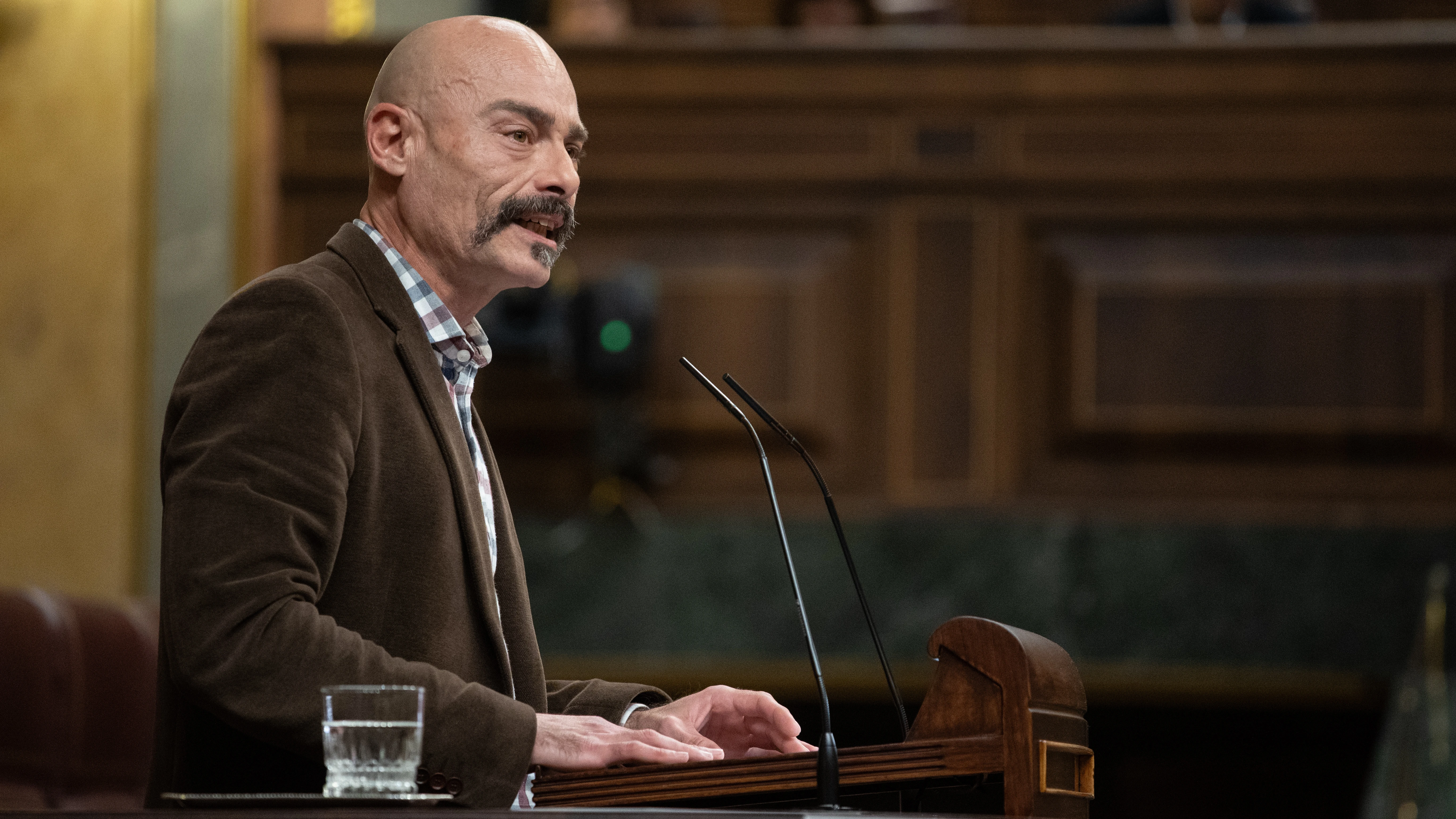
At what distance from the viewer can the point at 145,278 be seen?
464cm

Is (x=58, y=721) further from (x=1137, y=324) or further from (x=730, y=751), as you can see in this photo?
(x=1137, y=324)

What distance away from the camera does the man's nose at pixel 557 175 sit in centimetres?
180

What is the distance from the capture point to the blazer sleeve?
1.40 metres

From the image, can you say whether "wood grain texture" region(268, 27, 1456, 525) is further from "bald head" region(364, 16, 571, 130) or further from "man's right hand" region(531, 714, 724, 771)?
"man's right hand" region(531, 714, 724, 771)

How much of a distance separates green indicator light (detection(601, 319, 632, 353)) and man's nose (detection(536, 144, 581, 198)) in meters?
2.59

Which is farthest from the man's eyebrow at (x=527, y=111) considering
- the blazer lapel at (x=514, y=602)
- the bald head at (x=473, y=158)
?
the blazer lapel at (x=514, y=602)

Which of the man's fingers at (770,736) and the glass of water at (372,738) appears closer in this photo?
the glass of water at (372,738)

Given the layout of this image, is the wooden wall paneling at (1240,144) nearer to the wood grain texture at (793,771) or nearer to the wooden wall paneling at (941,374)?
the wooden wall paneling at (941,374)

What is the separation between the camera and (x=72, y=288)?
461 centimetres

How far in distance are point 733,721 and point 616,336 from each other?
2.80 metres

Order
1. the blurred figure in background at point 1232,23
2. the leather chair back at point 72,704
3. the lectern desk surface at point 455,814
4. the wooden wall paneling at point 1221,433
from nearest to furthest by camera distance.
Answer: the lectern desk surface at point 455,814 < the leather chair back at point 72,704 < the wooden wall paneling at point 1221,433 < the blurred figure in background at point 1232,23

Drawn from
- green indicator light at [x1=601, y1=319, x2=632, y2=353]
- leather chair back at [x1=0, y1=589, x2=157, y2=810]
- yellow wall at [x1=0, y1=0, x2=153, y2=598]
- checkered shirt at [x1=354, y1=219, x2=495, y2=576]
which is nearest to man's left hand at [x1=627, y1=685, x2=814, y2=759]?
checkered shirt at [x1=354, y1=219, x2=495, y2=576]

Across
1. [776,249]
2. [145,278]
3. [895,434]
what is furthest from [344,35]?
[895,434]

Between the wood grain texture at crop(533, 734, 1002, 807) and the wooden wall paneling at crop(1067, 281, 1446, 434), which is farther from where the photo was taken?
the wooden wall paneling at crop(1067, 281, 1446, 434)
